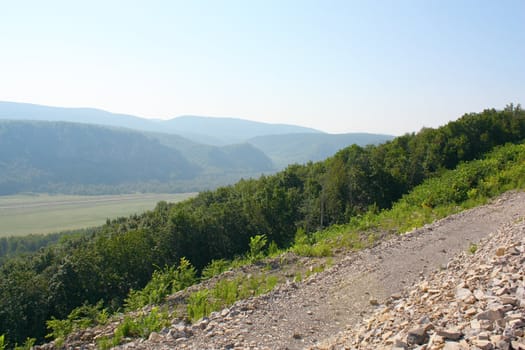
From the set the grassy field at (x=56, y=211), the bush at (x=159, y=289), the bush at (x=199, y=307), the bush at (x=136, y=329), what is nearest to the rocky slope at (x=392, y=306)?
the bush at (x=136, y=329)

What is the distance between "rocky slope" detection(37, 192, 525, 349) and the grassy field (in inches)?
4128

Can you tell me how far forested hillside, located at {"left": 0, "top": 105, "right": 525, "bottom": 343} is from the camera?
18938 mm

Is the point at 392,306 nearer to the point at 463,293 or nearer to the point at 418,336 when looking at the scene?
the point at 463,293

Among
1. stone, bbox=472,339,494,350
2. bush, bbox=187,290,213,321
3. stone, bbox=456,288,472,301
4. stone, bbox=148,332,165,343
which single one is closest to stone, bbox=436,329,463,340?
stone, bbox=472,339,494,350

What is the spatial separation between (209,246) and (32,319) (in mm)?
8764

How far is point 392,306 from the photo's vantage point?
7.26 m

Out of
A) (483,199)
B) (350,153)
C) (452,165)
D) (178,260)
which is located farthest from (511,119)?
(178,260)

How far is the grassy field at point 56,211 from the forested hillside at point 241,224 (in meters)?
90.5

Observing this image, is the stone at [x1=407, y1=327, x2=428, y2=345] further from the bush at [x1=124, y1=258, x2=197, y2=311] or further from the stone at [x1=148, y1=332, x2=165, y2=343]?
the bush at [x1=124, y1=258, x2=197, y2=311]

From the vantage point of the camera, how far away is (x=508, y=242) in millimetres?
8219

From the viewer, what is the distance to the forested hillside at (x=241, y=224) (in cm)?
1894

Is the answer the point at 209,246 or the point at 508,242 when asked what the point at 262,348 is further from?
the point at 209,246

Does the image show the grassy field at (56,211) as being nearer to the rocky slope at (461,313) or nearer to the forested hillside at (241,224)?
the forested hillside at (241,224)

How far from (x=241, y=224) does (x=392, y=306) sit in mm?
14973
